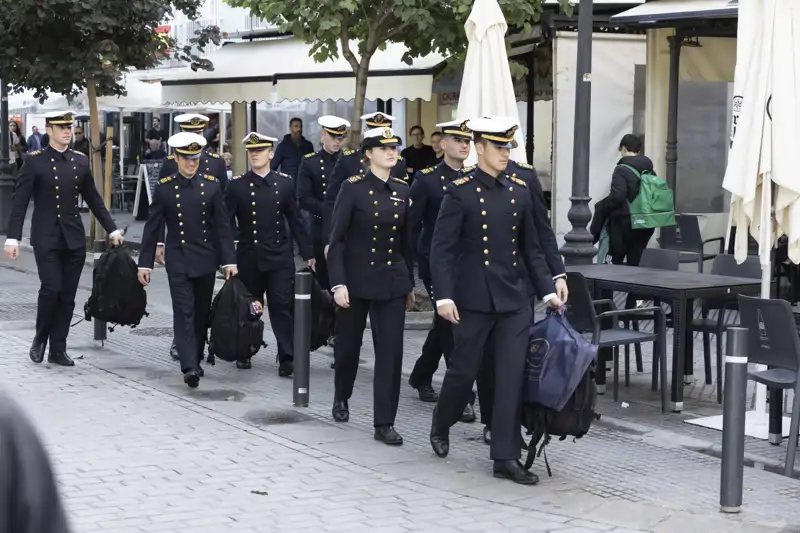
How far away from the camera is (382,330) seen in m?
8.50


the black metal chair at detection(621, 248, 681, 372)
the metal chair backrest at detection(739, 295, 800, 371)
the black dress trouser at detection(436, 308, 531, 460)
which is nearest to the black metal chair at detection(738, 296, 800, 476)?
the metal chair backrest at detection(739, 295, 800, 371)

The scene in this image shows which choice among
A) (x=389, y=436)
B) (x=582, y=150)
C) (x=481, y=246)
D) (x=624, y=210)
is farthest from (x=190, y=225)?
(x=624, y=210)

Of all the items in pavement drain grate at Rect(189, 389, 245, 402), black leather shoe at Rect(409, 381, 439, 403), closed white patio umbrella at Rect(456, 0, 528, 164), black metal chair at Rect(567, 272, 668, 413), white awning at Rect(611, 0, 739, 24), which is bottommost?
pavement drain grate at Rect(189, 389, 245, 402)

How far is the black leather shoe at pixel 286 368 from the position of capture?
10922 mm

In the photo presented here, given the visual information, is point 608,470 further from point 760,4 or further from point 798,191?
point 760,4

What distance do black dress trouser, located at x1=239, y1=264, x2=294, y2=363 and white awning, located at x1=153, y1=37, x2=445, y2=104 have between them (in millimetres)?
7341

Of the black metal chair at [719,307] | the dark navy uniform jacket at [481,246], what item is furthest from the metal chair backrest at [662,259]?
the dark navy uniform jacket at [481,246]

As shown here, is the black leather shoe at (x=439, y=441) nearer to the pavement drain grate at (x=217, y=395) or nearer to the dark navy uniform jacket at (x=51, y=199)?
the pavement drain grate at (x=217, y=395)

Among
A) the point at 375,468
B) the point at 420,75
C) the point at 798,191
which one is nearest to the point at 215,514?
the point at 375,468

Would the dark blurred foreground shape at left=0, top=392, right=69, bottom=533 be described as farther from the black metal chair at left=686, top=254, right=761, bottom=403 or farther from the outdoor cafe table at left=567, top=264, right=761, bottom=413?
the black metal chair at left=686, top=254, right=761, bottom=403

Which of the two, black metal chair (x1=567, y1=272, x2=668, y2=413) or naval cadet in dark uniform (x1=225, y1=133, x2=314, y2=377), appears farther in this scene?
naval cadet in dark uniform (x1=225, y1=133, x2=314, y2=377)

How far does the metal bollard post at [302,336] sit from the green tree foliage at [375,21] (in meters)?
5.22

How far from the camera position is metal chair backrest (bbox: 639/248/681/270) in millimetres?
10922

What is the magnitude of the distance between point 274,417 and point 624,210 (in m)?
6.16
